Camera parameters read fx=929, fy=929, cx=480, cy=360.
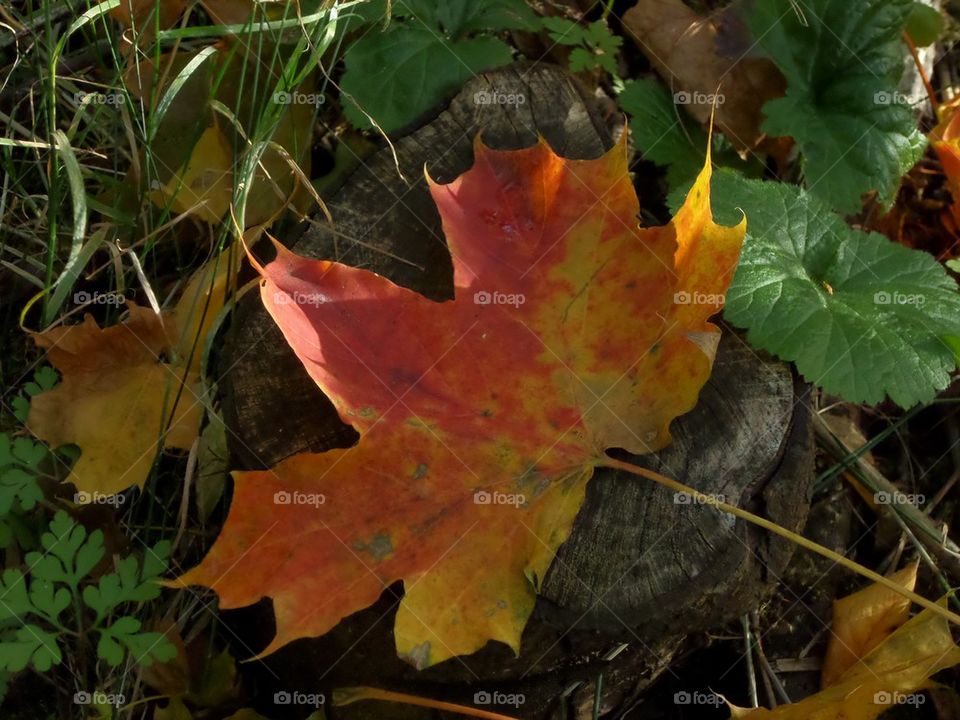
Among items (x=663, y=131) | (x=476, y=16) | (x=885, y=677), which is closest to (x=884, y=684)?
(x=885, y=677)

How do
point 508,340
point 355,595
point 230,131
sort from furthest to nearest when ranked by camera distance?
point 230,131, point 508,340, point 355,595

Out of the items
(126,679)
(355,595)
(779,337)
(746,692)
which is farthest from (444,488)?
(746,692)

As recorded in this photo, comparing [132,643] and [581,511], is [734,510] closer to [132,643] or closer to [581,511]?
[581,511]

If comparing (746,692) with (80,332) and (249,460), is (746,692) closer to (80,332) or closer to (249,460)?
(249,460)

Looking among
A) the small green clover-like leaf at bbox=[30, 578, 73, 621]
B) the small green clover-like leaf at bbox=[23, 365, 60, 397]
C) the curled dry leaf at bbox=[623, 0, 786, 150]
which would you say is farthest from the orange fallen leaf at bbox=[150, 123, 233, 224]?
the curled dry leaf at bbox=[623, 0, 786, 150]

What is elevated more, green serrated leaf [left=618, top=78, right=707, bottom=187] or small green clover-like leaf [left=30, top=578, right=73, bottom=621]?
green serrated leaf [left=618, top=78, right=707, bottom=187]

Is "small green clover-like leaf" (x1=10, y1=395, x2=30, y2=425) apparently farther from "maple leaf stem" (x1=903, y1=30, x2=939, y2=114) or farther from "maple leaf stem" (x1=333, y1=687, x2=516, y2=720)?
"maple leaf stem" (x1=903, y1=30, x2=939, y2=114)
